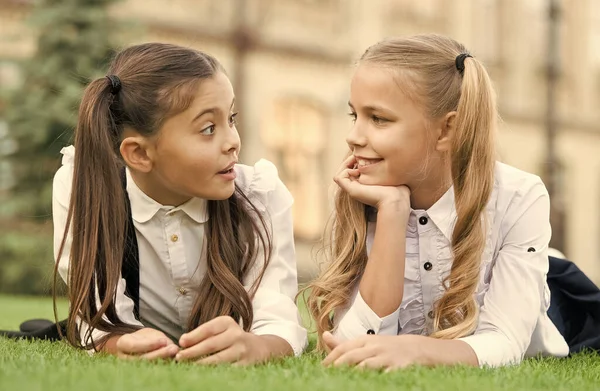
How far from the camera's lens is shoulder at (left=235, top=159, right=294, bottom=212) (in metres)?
3.53

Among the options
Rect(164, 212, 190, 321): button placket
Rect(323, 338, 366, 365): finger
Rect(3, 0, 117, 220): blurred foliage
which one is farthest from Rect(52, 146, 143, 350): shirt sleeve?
Rect(3, 0, 117, 220): blurred foliage

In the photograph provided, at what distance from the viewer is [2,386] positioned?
2248 mm

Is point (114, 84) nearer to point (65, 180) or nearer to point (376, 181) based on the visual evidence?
point (65, 180)

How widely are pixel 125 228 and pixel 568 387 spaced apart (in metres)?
1.52

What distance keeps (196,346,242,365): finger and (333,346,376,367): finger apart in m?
0.28

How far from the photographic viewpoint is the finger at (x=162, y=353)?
9.15 ft

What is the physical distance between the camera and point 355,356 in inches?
107

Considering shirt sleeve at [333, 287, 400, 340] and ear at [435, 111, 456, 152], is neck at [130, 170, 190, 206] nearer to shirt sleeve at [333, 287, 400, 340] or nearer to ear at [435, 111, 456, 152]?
shirt sleeve at [333, 287, 400, 340]

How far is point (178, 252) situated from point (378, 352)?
948 mm

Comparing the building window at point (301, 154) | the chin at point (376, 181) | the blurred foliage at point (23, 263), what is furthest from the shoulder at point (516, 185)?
the building window at point (301, 154)

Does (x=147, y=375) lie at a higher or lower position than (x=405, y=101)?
lower

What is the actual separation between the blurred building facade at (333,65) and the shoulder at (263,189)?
9.15 meters

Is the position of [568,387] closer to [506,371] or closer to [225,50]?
[506,371]

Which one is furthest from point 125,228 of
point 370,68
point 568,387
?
point 568,387
